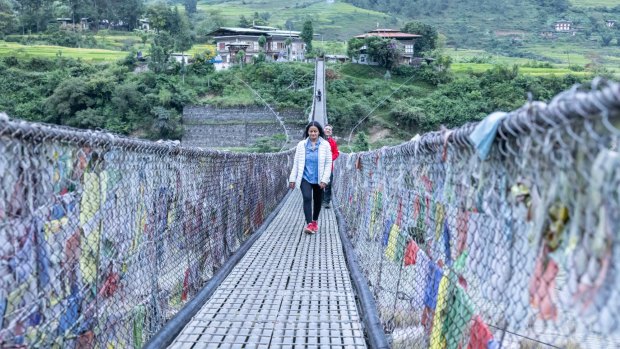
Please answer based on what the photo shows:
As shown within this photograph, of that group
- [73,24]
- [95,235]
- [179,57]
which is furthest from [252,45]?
[95,235]

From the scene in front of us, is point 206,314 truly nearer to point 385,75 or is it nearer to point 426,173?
point 426,173

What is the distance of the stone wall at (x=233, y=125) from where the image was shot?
3719 cm

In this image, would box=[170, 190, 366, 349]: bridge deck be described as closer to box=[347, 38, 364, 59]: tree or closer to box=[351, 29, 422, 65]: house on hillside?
Answer: box=[351, 29, 422, 65]: house on hillside

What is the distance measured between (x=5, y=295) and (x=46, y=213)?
32cm

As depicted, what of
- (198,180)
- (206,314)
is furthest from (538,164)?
(198,180)

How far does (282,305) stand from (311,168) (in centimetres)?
242

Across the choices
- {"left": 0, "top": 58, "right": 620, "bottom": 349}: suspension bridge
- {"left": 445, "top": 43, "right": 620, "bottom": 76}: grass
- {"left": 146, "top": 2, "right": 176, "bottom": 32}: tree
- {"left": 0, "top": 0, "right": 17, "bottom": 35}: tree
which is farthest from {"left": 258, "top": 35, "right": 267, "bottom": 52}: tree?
{"left": 0, "top": 58, "right": 620, "bottom": 349}: suspension bridge

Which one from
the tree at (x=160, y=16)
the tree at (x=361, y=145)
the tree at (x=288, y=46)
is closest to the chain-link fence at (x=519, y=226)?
the tree at (x=361, y=145)

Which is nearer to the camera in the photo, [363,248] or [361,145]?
[363,248]

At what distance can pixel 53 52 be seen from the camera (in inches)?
1943

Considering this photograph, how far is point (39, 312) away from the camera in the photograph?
1.95 metres

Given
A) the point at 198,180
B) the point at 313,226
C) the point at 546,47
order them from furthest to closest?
the point at 546,47, the point at 313,226, the point at 198,180

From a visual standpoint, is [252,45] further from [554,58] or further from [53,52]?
[554,58]

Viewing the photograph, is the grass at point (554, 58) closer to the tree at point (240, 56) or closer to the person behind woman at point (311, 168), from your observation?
Result: the tree at point (240, 56)
